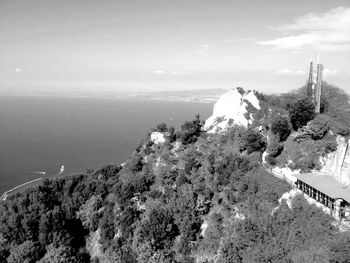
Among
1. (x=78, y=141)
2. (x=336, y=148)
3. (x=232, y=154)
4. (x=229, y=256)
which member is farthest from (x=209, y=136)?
(x=78, y=141)

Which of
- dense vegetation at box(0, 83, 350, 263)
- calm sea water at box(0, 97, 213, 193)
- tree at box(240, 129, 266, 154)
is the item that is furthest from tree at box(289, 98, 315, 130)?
calm sea water at box(0, 97, 213, 193)

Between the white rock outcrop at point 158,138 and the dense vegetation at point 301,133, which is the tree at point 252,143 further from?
the white rock outcrop at point 158,138

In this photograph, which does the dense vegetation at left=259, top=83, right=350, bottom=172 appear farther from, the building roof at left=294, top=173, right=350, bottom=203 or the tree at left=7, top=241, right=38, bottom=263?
the tree at left=7, top=241, right=38, bottom=263

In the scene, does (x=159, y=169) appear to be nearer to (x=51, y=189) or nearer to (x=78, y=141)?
(x=51, y=189)

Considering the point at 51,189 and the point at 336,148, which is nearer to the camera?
the point at 336,148

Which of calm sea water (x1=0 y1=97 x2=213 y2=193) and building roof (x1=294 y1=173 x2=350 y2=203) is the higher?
building roof (x1=294 y1=173 x2=350 y2=203)
